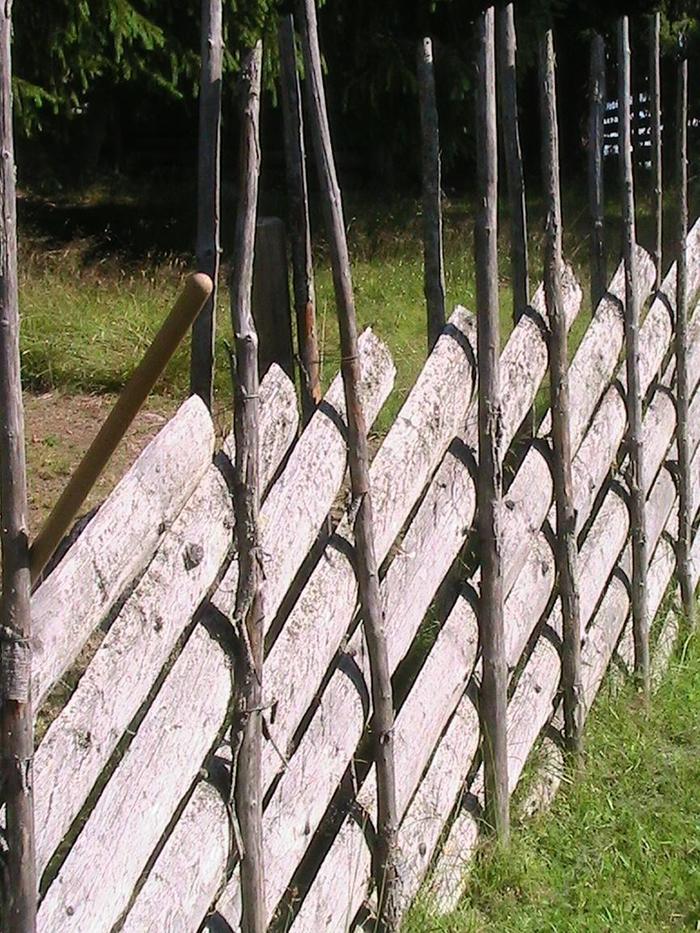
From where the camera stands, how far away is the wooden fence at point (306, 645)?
5.97 ft

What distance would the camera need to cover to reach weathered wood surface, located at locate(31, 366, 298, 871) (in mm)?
1737

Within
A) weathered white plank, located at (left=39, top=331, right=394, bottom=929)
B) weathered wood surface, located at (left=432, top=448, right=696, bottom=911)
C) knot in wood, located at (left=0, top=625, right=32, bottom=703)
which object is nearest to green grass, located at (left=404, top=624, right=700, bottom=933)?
weathered wood surface, located at (left=432, top=448, right=696, bottom=911)

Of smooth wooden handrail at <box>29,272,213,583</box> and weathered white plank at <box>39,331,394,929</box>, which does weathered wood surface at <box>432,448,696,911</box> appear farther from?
smooth wooden handrail at <box>29,272,213,583</box>

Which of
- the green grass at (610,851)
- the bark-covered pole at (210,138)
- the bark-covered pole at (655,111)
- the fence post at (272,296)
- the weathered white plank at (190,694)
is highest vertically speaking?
the bark-covered pole at (655,111)

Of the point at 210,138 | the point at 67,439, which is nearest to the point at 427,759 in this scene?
the point at 210,138

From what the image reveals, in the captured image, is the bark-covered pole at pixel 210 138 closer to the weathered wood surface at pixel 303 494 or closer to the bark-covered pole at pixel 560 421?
the weathered wood surface at pixel 303 494

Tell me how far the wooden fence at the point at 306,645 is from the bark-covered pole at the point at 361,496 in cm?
4

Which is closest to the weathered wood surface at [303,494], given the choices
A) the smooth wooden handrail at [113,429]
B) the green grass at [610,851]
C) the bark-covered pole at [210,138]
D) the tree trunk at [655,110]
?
the bark-covered pole at [210,138]

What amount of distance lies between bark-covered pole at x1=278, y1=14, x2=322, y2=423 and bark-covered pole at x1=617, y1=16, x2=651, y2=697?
129 centimetres

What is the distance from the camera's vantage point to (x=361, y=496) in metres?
2.34

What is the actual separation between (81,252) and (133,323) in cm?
205

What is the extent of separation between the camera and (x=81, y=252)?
27.5 ft

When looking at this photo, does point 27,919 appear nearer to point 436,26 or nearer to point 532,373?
point 532,373

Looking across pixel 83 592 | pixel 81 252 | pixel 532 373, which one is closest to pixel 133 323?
pixel 81 252
